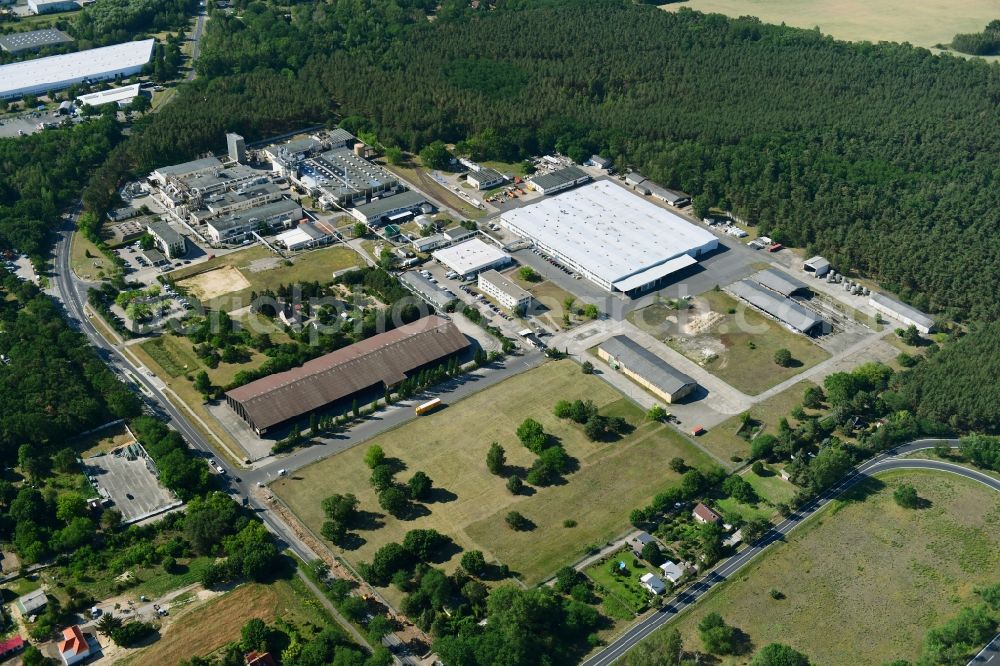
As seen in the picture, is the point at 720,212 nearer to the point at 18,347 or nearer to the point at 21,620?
the point at 18,347

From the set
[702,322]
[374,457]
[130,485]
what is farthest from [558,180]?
[130,485]

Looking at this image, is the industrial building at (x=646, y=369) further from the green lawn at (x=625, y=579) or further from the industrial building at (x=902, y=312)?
the industrial building at (x=902, y=312)

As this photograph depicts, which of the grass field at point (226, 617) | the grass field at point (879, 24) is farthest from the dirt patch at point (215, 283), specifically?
the grass field at point (879, 24)

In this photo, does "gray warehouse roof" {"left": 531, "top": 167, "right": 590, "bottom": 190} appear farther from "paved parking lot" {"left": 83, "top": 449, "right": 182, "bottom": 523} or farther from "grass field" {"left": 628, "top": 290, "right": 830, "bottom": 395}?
"paved parking lot" {"left": 83, "top": 449, "right": 182, "bottom": 523}

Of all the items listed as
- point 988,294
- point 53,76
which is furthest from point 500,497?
point 53,76

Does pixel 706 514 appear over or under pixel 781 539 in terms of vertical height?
over

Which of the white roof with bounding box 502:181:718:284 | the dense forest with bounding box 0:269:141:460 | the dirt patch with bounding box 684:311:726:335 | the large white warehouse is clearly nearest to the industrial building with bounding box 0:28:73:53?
the large white warehouse

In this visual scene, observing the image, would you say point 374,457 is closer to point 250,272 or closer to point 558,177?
point 250,272

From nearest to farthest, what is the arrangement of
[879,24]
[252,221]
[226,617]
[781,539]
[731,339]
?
1. [226,617]
2. [781,539]
3. [731,339]
4. [252,221]
5. [879,24]

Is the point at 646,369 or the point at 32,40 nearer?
the point at 646,369
